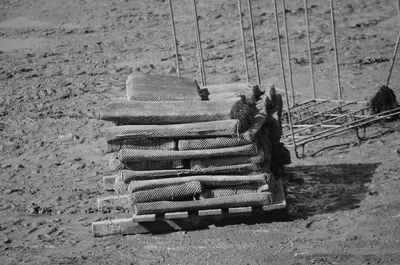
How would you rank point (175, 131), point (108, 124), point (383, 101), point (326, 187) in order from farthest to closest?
point (108, 124) < point (383, 101) < point (326, 187) < point (175, 131)

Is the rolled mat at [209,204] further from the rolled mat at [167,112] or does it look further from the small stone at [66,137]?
the small stone at [66,137]

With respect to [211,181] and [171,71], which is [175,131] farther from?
[171,71]

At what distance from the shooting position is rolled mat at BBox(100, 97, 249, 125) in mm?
8242

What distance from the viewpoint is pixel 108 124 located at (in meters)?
11.6

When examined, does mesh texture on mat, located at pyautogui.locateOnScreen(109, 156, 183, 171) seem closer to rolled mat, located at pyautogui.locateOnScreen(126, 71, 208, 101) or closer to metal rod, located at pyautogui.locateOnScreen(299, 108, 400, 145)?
→ rolled mat, located at pyautogui.locateOnScreen(126, 71, 208, 101)

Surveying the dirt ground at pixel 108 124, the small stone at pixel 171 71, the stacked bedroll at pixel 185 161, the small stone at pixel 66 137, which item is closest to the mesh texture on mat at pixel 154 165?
the stacked bedroll at pixel 185 161

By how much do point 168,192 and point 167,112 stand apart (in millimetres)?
688

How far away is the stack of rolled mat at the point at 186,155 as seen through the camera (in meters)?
8.08

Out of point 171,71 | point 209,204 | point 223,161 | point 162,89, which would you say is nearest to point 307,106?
point 171,71

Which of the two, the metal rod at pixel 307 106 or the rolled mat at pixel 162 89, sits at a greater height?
the rolled mat at pixel 162 89

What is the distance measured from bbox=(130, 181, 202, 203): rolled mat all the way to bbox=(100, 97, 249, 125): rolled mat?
575 mm

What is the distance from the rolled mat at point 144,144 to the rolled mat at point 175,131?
0.10 ft

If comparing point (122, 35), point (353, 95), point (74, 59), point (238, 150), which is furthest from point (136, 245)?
point (122, 35)

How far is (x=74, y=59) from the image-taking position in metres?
14.8
